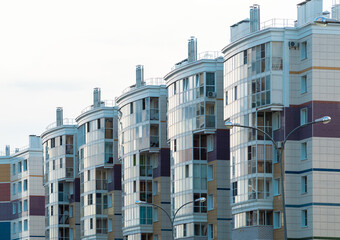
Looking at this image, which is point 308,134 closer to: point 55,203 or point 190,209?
point 190,209

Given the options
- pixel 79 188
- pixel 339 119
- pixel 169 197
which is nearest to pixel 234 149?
pixel 339 119

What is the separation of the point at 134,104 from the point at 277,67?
24883 millimetres

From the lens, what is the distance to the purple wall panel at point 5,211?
416 feet

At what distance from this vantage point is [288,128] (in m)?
66.2

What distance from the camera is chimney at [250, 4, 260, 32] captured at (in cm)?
7088

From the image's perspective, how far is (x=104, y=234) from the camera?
324 feet

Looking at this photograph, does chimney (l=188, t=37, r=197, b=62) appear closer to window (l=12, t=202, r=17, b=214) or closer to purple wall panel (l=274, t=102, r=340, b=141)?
purple wall panel (l=274, t=102, r=340, b=141)

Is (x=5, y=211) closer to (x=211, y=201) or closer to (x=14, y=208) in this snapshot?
(x=14, y=208)

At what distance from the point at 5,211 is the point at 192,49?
55.2m

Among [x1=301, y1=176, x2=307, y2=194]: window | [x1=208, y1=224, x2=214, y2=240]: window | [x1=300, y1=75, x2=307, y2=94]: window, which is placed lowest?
[x1=208, y1=224, x2=214, y2=240]: window

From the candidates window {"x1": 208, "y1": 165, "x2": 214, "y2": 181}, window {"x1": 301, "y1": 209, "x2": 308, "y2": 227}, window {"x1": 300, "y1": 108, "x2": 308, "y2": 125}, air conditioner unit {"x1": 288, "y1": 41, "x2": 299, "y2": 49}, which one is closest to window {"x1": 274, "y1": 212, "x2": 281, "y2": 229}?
window {"x1": 301, "y1": 209, "x2": 308, "y2": 227}

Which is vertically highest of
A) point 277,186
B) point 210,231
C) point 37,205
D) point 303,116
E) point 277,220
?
point 303,116

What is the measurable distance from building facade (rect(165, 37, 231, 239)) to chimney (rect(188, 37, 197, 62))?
186 millimetres

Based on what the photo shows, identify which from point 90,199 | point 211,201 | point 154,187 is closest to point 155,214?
point 154,187
